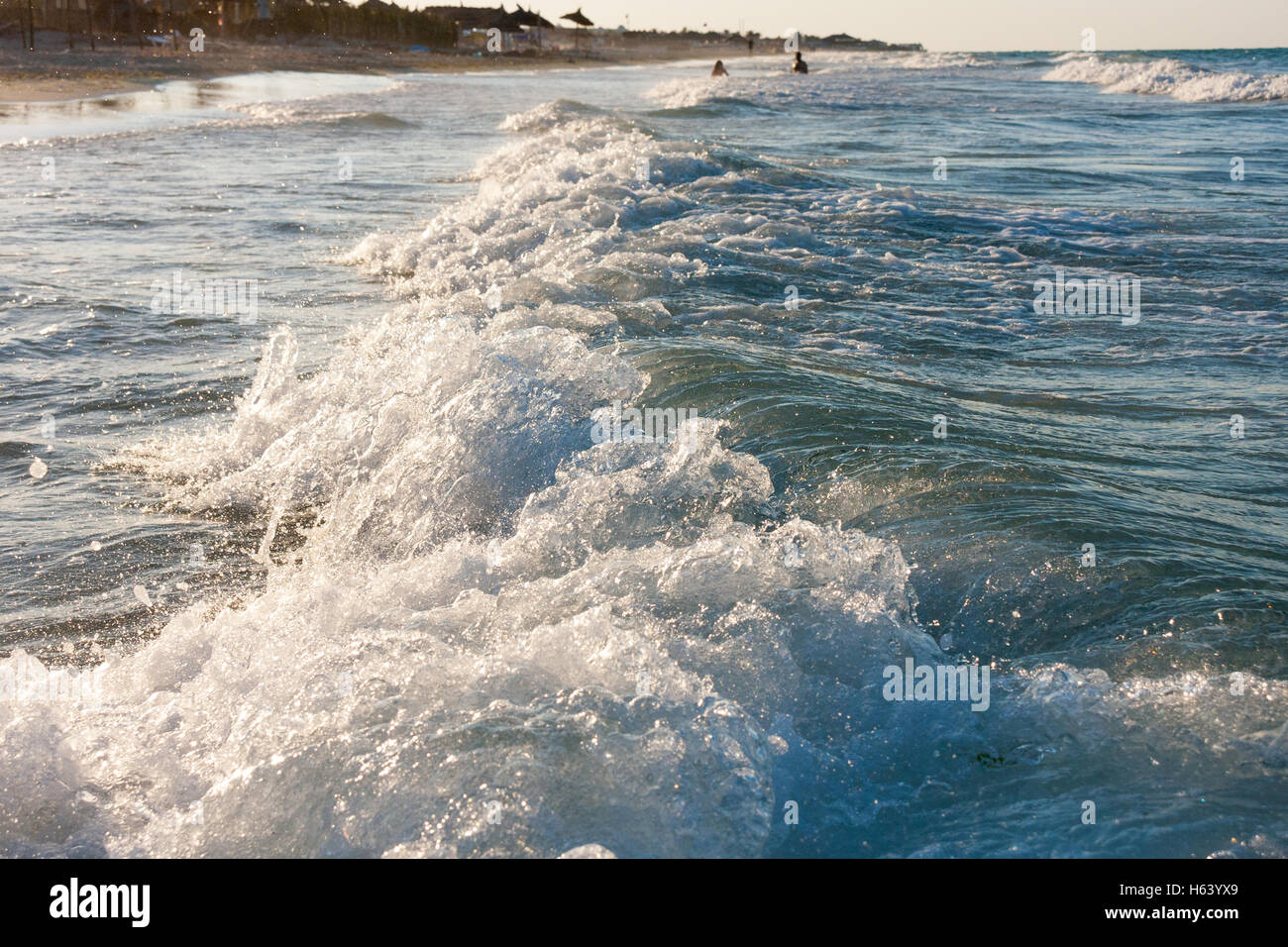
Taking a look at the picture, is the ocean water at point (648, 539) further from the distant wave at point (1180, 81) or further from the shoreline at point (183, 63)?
the shoreline at point (183, 63)

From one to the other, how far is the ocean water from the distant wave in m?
22.1

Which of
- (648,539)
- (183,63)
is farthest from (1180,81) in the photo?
(183,63)

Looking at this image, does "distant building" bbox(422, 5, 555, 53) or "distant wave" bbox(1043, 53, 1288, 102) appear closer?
"distant wave" bbox(1043, 53, 1288, 102)

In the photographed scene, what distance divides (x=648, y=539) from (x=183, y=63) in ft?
→ 164

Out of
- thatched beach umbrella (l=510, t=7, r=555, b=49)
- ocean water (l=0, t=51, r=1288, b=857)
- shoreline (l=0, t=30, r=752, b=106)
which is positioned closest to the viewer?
ocean water (l=0, t=51, r=1288, b=857)

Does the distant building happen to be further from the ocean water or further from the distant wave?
the ocean water

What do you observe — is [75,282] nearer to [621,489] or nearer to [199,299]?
[199,299]

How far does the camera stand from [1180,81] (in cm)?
3388

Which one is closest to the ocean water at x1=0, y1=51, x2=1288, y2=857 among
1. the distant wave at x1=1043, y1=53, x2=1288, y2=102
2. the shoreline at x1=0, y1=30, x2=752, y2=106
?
the distant wave at x1=1043, y1=53, x2=1288, y2=102

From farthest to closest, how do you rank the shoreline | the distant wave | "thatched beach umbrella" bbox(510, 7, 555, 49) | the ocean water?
"thatched beach umbrella" bbox(510, 7, 555, 49) → the shoreline → the distant wave → the ocean water

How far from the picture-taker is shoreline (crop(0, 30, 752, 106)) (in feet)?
113

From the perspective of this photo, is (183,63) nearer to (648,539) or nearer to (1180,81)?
(1180,81)

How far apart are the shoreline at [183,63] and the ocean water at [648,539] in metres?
27.5
